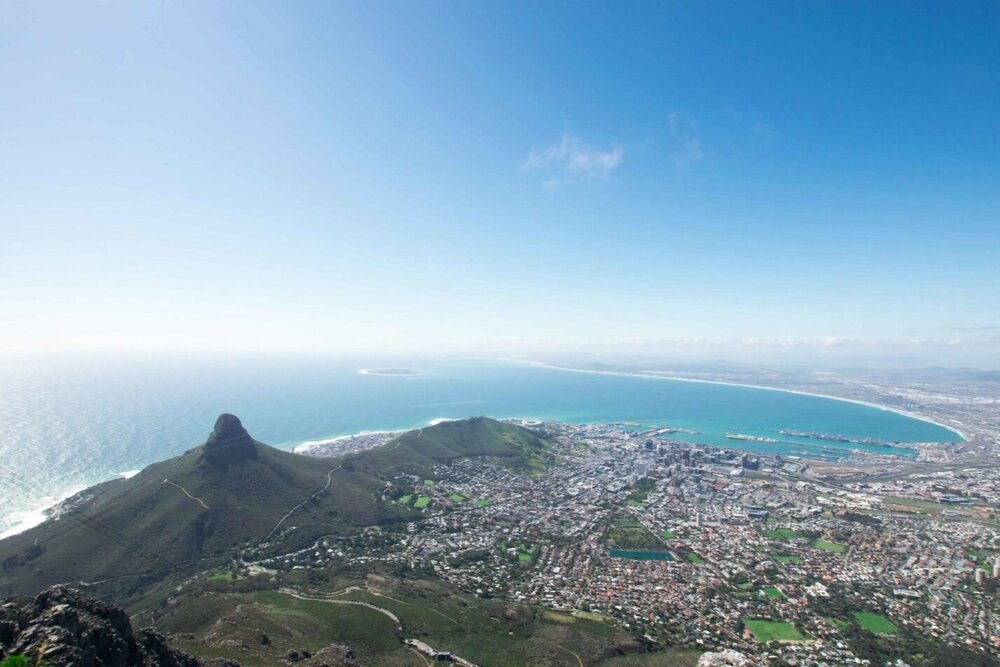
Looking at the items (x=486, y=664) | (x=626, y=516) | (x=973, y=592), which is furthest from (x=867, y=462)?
(x=486, y=664)

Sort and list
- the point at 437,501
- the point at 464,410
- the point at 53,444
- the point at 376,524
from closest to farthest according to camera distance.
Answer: the point at 376,524 < the point at 437,501 < the point at 53,444 < the point at 464,410

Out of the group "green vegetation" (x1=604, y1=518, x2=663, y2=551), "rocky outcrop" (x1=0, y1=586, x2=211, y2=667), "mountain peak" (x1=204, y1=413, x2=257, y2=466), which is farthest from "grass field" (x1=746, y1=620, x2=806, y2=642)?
"mountain peak" (x1=204, y1=413, x2=257, y2=466)

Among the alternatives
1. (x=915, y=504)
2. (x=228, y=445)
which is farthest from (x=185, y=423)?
(x=915, y=504)

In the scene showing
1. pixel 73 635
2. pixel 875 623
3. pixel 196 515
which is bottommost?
pixel 875 623

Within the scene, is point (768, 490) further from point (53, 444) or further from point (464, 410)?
point (53, 444)

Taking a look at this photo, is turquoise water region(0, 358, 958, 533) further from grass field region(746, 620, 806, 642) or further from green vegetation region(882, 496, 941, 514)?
grass field region(746, 620, 806, 642)

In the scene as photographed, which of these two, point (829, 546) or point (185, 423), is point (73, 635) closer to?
point (829, 546)

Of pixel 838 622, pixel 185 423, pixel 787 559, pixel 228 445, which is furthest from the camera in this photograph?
pixel 185 423
